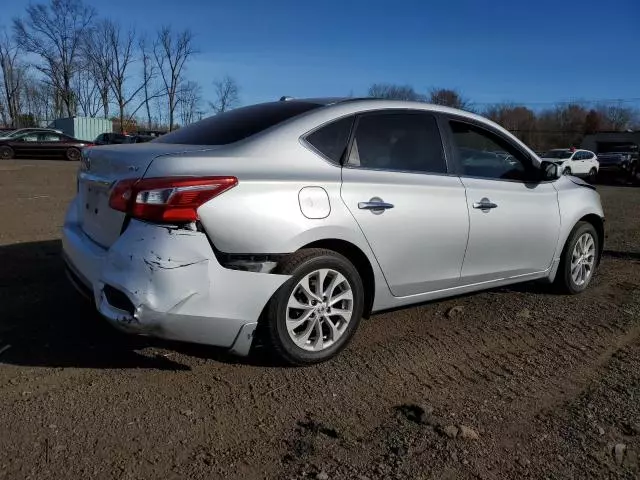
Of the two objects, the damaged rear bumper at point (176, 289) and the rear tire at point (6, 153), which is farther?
the rear tire at point (6, 153)

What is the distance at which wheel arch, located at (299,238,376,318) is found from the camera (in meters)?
3.46

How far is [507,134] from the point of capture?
4.65 meters

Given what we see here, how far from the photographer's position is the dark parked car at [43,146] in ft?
90.3

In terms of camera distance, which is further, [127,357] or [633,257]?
[633,257]

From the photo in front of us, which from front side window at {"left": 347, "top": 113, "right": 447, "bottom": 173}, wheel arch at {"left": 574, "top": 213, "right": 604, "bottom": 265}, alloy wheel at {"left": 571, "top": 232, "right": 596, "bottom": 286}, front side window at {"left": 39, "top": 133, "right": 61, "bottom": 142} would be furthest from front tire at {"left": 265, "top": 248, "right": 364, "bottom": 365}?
front side window at {"left": 39, "top": 133, "right": 61, "bottom": 142}

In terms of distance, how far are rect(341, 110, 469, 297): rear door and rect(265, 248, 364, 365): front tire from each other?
0.94 feet

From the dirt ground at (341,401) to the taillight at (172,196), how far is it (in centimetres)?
95

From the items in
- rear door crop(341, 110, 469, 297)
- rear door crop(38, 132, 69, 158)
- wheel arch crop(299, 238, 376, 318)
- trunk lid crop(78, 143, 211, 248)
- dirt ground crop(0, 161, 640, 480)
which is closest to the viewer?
dirt ground crop(0, 161, 640, 480)

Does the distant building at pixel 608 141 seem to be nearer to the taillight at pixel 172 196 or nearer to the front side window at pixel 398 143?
the front side window at pixel 398 143

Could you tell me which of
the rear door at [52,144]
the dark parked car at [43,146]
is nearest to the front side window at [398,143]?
the dark parked car at [43,146]

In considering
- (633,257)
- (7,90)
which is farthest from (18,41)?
(633,257)

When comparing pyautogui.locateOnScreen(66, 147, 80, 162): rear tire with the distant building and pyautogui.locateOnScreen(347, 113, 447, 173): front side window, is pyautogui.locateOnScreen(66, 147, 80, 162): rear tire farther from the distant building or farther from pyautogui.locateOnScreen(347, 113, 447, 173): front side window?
the distant building

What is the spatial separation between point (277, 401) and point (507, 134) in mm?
2902

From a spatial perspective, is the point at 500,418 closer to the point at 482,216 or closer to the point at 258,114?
the point at 482,216
